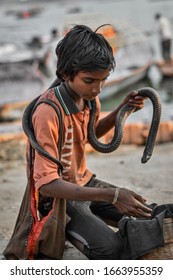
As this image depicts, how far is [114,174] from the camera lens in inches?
246

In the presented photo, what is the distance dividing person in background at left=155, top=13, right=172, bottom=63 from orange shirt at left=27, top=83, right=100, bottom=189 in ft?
22.4

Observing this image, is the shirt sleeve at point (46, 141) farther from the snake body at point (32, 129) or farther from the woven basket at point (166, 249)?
the woven basket at point (166, 249)

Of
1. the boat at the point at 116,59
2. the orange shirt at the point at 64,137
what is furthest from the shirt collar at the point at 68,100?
the boat at the point at 116,59

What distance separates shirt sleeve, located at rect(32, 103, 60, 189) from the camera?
3.41 m

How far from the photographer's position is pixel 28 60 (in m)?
10.6

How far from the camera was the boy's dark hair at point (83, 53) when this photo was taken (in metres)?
3.42

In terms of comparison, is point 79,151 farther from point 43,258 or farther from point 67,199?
point 43,258

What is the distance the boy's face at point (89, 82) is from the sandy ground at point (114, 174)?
40.1 inches

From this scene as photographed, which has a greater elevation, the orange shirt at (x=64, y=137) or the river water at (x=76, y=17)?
the orange shirt at (x=64, y=137)

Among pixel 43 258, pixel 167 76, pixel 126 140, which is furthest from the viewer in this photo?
pixel 167 76

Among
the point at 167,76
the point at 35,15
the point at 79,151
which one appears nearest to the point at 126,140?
the point at 167,76

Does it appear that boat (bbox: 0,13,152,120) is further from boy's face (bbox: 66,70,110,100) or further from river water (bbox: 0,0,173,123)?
boy's face (bbox: 66,70,110,100)

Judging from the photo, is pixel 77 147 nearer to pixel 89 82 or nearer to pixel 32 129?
pixel 32 129
